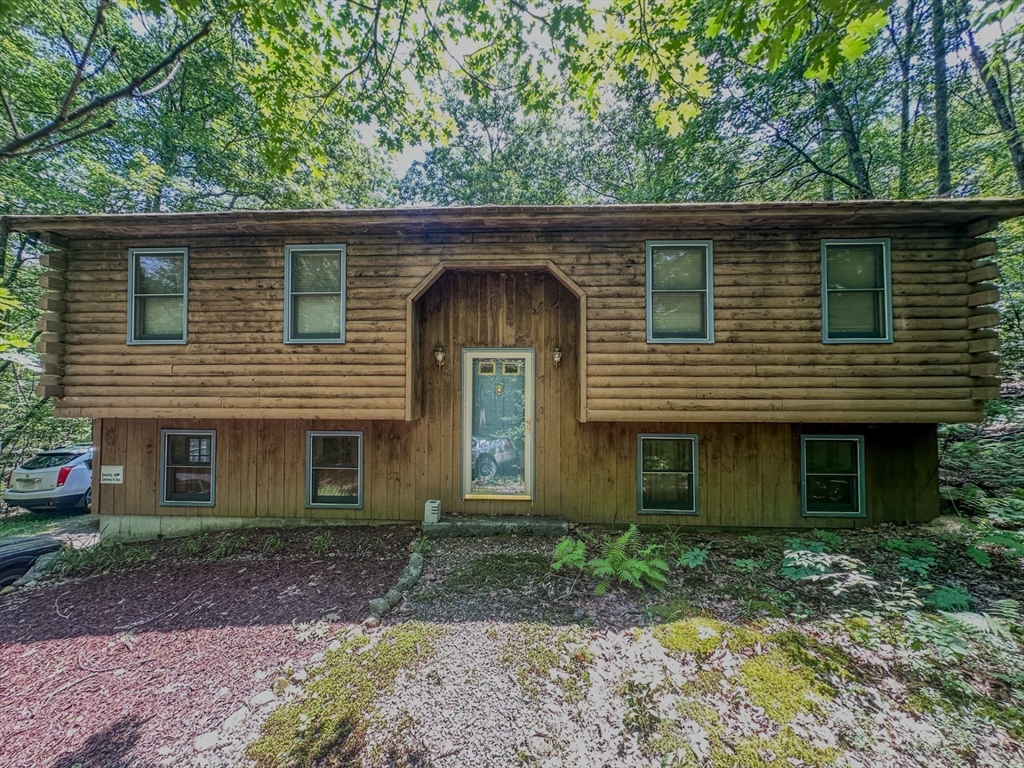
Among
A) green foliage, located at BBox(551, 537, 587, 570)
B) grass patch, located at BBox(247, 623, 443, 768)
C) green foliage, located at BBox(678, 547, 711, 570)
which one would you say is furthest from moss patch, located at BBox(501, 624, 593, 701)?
green foliage, located at BBox(678, 547, 711, 570)

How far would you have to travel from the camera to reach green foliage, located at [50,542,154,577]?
5.23 meters

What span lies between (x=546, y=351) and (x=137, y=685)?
218 inches

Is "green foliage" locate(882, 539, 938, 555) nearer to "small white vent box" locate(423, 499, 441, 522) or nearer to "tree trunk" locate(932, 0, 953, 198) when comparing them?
"small white vent box" locate(423, 499, 441, 522)

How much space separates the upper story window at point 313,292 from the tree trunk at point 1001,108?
12.8m

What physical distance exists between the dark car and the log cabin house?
4cm

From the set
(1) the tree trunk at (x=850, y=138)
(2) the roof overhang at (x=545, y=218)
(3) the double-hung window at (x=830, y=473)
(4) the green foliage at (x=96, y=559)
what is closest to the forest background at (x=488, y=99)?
(1) the tree trunk at (x=850, y=138)

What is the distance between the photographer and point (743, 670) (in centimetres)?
297

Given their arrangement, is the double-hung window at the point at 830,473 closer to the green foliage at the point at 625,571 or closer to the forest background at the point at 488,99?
the green foliage at the point at 625,571

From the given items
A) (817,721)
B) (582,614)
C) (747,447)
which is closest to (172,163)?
(582,614)

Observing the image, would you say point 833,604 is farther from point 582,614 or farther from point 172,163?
point 172,163

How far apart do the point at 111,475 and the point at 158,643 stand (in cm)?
411

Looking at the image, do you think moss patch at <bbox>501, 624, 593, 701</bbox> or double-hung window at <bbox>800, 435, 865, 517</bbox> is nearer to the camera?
moss patch at <bbox>501, 624, 593, 701</bbox>

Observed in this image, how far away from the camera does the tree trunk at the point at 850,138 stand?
341 inches

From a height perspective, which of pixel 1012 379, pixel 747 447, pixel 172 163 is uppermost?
pixel 172 163
